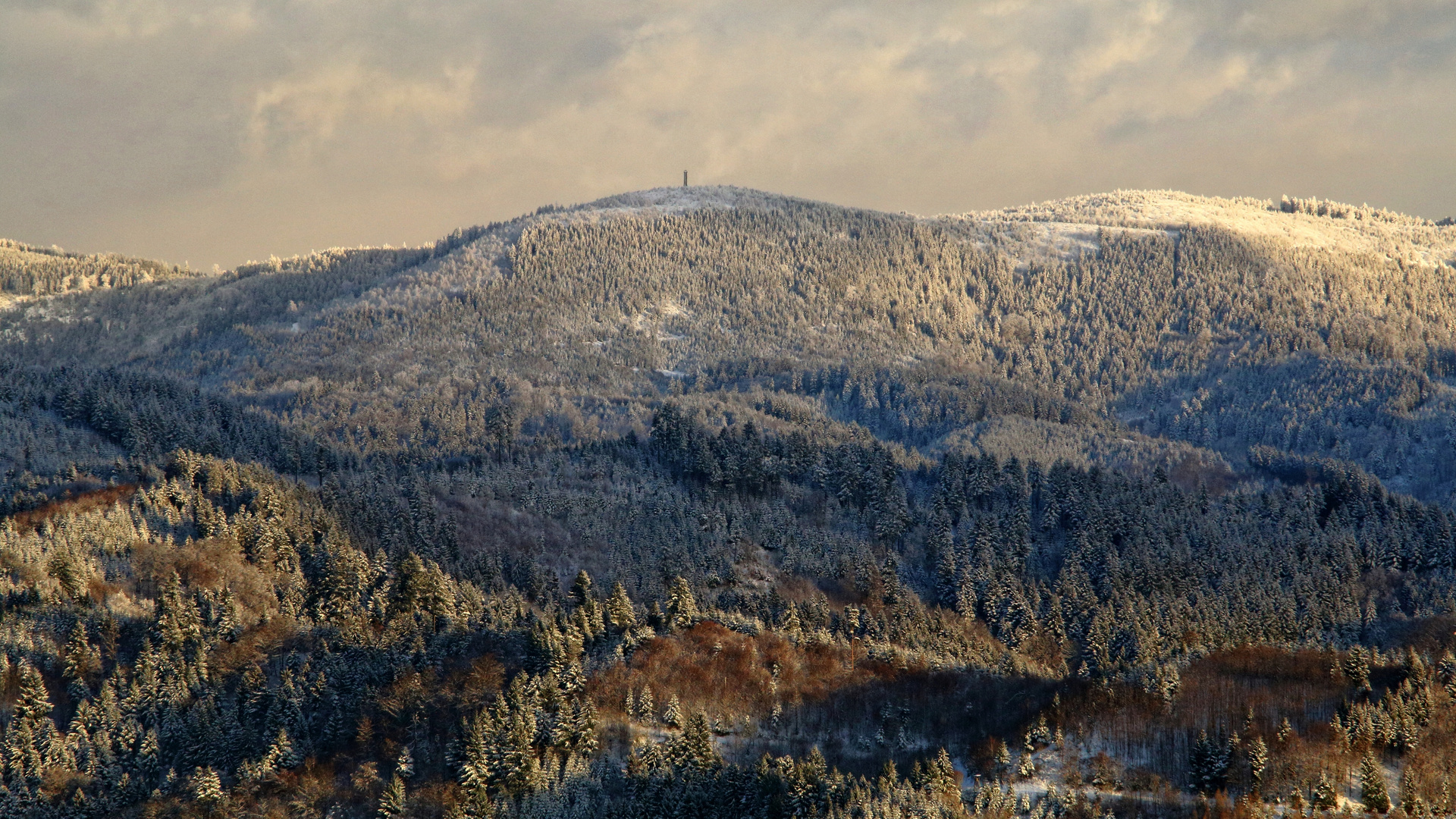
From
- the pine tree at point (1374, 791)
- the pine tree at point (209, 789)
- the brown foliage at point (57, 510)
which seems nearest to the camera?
the pine tree at point (1374, 791)

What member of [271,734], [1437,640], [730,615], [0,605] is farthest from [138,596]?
[1437,640]

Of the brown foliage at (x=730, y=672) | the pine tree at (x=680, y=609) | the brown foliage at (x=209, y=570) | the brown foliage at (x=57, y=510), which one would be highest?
the brown foliage at (x=57, y=510)

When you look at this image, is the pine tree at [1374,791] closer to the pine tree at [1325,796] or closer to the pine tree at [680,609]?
the pine tree at [1325,796]

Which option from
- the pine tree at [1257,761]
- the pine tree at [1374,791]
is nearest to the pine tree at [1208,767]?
the pine tree at [1257,761]

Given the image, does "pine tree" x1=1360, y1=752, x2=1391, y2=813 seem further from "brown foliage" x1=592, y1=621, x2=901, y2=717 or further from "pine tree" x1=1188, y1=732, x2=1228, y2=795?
"brown foliage" x1=592, y1=621, x2=901, y2=717

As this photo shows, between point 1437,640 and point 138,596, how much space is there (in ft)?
649

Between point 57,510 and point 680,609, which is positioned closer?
point 680,609

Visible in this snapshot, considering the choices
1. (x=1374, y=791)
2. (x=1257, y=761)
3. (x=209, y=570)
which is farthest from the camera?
(x=209, y=570)

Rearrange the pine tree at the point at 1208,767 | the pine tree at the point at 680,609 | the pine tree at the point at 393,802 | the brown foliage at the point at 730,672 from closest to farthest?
the pine tree at the point at 1208,767 < the pine tree at the point at 393,802 < the brown foliage at the point at 730,672 < the pine tree at the point at 680,609

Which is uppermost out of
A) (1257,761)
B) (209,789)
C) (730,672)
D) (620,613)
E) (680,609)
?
(620,613)

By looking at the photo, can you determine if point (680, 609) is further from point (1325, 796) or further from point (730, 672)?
point (1325, 796)

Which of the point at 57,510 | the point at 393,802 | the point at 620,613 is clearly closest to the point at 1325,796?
the point at 620,613

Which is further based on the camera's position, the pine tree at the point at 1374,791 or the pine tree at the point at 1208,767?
the pine tree at the point at 1208,767

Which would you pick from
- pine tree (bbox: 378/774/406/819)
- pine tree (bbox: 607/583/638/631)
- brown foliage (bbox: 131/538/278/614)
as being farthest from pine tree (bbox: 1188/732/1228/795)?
brown foliage (bbox: 131/538/278/614)
